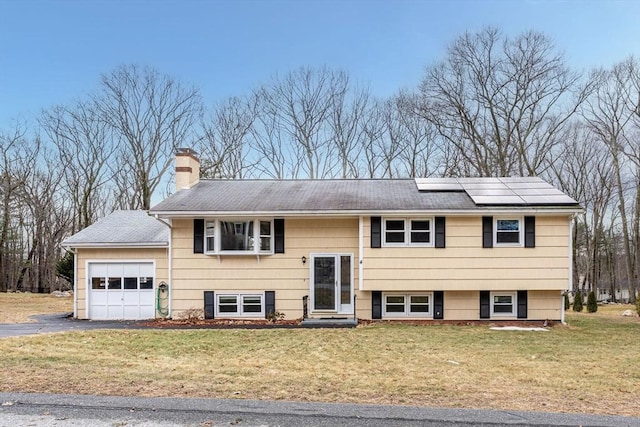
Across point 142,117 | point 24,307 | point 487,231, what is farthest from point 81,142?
point 487,231

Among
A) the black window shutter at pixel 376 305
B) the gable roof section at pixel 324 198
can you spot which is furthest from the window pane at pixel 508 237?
the black window shutter at pixel 376 305

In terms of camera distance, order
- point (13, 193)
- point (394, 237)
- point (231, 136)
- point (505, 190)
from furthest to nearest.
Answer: point (231, 136), point (13, 193), point (505, 190), point (394, 237)

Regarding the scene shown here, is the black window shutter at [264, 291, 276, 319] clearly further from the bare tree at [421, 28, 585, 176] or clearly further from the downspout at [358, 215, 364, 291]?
the bare tree at [421, 28, 585, 176]

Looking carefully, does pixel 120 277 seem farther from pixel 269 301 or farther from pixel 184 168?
pixel 269 301

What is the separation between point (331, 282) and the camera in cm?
1474

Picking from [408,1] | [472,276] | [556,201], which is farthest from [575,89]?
[472,276]

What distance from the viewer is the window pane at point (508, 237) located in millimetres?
14188

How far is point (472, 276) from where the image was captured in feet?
46.1

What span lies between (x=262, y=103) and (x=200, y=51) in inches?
237

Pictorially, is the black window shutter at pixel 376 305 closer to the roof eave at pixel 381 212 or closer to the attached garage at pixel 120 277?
the roof eave at pixel 381 212

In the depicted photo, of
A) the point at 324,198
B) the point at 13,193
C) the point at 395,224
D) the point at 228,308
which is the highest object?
the point at 13,193

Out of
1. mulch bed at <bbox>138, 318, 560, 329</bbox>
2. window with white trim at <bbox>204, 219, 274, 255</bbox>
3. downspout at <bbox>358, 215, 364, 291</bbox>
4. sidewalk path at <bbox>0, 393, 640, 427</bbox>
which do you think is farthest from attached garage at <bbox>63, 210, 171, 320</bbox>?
sidewalk path at <bbox>0, 393, 640, 427</bbox>

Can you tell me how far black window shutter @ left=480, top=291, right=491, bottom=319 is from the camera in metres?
14.5

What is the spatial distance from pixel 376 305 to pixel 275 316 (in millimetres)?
3125
